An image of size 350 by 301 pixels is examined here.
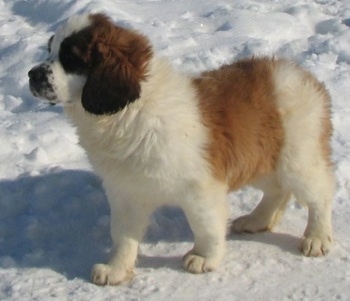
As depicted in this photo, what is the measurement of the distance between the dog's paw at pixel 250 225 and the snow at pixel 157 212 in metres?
0.06

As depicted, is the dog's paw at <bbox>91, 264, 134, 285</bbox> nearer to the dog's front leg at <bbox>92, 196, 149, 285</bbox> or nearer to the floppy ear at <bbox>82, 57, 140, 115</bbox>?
the dog's front leg at <bbox>92, 196, 149, 285</bbox>

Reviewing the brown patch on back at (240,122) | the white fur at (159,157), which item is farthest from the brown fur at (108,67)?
the brown patch on back at (240,122)

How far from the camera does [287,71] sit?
4566mm

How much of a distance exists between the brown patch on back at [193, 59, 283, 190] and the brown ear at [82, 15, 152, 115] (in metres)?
0.45

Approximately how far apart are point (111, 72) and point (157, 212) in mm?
1408

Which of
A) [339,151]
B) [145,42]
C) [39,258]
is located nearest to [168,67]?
[145,42]

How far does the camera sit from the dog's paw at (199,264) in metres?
4.27

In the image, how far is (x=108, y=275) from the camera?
4203 mm

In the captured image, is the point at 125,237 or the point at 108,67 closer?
the point at 108,67

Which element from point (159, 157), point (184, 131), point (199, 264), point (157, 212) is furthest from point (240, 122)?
point (157, 212)

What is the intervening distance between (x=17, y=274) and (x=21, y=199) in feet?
2.94

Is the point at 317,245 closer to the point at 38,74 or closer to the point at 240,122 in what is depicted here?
the point at 240,122

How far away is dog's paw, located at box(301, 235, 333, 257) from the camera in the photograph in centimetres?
451

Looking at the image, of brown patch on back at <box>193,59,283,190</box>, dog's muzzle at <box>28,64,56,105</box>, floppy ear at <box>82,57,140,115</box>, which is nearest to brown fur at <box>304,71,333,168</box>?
brown patch on back at <box>193,59,283,190</box>
